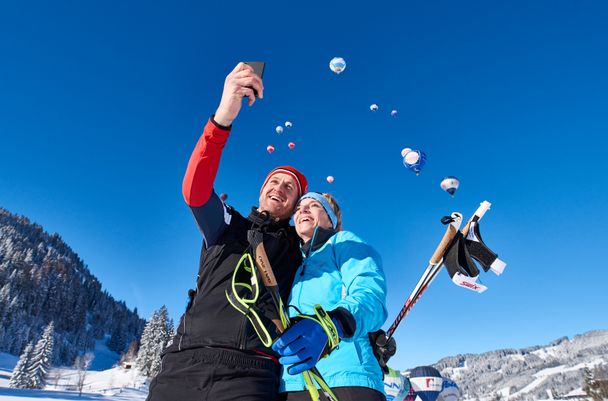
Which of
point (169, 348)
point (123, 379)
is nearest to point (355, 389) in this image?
point (169, 348)

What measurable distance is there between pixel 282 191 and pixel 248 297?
1.67m

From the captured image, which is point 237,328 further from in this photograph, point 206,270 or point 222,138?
point 222,138

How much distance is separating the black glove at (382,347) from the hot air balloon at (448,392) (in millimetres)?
11913

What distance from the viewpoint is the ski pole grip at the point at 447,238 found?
15.6 ft

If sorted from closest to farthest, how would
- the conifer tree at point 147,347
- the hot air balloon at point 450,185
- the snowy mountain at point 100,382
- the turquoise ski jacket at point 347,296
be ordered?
1. the turquoise ski jacket at point 347,296
2. the hot air balloon at point 450,185
3. the snowy mountain at point 100,382
4. the conifer tree at point 147,347

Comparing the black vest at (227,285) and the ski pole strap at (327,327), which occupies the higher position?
the black vest at (227,285)

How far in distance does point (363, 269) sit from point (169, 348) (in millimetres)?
1899

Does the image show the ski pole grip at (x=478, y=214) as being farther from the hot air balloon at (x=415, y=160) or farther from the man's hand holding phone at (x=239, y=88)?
the hot air balloon at (x=415, y=160)

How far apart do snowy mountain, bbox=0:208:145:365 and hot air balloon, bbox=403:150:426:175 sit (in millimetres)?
155271

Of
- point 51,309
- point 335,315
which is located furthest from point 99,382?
point 335,315

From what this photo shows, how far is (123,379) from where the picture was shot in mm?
93250

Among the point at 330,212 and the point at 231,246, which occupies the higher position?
the point at 330,212

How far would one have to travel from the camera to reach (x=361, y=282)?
2.69 m

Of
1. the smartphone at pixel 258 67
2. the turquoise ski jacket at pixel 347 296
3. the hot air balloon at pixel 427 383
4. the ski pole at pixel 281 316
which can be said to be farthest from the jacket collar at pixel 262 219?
the hot air balloon at pixel 427 383
